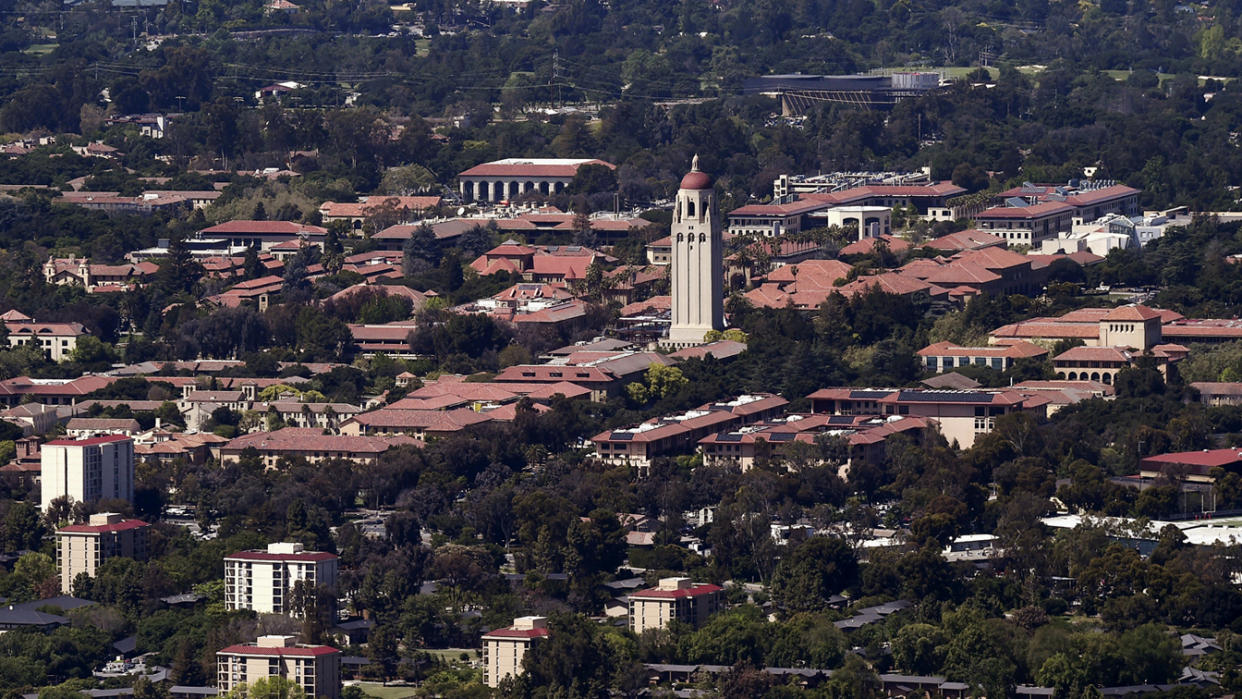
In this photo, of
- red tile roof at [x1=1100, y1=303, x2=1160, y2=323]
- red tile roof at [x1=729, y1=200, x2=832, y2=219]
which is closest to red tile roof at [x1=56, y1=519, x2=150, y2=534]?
red tile roof at [x1=1100, y1=303, x2=1160, y2=323]

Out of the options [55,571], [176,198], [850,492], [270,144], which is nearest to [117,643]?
[55,571]

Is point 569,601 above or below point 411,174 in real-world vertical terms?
below

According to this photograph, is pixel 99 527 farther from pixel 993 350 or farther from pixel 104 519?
pixel 993 350

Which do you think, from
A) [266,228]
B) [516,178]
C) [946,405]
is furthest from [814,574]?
[516,178]

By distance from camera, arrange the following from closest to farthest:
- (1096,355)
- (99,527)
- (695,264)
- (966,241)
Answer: (99,527) → (1096,355) → (695,264) → (966,241)

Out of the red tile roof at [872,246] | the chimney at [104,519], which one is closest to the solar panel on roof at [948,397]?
the chimney at [104,519]

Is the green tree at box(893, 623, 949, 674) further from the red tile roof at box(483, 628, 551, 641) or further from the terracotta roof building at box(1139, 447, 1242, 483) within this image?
the terracotta roof building at box(1139, 447, 1242, 483)

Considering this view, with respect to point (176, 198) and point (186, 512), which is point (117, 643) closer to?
point (186, 512)
